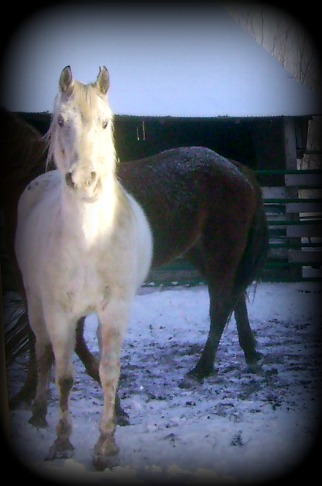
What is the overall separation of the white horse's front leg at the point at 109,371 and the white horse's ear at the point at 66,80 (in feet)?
2.66

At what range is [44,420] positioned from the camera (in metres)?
2.09

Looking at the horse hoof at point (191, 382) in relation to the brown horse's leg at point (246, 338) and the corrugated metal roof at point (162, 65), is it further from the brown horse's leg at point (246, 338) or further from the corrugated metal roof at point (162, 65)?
the corrugated metal roof at point (162, 65)

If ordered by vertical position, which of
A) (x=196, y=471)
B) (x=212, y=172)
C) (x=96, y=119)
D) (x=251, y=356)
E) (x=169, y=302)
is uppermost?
(x=96, y=119)

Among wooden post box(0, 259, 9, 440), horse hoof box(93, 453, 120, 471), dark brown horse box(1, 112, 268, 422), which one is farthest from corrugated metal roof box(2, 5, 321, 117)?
horse hoof box(93, 453, 120, 471)

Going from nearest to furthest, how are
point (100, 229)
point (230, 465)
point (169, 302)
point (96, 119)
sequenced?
point (96, 119)
point (100, 229)
point (230, 465)
point (169, 302)

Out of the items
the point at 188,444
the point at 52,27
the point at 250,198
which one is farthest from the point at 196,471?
the point at 52,27

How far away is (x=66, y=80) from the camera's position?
1.81m

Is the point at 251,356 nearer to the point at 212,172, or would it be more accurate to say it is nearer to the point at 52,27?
the point at 212,172

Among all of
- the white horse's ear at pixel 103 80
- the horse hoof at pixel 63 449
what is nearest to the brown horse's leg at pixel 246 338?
the horse hoof at pixel 63 449

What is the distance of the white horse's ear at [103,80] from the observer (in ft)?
5.99

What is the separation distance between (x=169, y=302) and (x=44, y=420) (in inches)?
28.3

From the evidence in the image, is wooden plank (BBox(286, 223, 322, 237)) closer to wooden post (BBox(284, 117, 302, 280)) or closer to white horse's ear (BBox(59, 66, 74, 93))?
wooden post (BBox(284, 117, 302, 280))

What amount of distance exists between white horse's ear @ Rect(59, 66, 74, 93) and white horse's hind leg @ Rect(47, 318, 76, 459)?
2.86 feet

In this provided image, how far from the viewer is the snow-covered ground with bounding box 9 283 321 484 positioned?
2.02 metres
